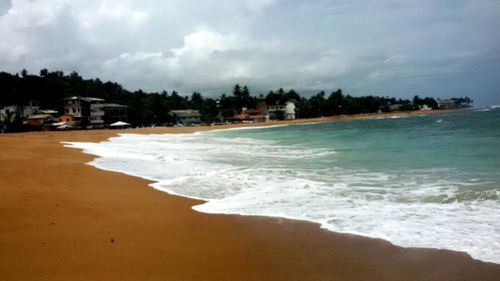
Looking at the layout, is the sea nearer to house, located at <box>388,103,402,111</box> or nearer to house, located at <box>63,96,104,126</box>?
house, located at <box>63,96,104,126</box>

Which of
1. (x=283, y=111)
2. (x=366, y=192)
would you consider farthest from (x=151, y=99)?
(x=366, y=192)

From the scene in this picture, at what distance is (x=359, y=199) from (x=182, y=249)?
14.0 ft

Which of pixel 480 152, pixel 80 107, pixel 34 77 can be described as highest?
pixel 34 77

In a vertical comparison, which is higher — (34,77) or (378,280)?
(34,77)

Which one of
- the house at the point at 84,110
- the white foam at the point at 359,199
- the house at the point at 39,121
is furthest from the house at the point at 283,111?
the white foam at the point at 359,199

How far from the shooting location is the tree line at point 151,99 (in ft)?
252

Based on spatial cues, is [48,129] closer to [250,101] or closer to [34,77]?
[34,77]

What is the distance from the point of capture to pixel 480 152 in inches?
665

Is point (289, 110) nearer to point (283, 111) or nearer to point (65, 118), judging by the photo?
point (283, 111)

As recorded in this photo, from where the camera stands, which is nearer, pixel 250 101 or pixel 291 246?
pixel 291 246

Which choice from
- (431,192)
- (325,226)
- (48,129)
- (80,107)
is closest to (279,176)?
(431,192)

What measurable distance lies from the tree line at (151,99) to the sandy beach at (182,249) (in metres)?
74.1

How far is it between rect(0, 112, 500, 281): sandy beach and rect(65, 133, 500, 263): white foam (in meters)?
0.49

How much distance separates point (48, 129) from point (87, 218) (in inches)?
2365
